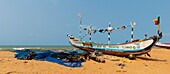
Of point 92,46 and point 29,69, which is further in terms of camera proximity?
point 92,46

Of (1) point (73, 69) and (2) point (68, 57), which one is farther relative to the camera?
(2) point (68, 57)

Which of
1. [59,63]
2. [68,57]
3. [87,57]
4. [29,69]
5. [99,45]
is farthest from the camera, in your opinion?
[99,45]

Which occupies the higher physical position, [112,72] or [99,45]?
[99,45]

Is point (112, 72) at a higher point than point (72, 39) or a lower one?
lower

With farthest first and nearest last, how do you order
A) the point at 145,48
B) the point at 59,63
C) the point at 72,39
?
the point at 72,39 → the point at 145,48 → the point at 59,63

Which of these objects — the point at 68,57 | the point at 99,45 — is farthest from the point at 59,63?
the point at 99,45

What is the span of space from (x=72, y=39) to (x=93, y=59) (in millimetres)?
20233

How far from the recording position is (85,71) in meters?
14.5

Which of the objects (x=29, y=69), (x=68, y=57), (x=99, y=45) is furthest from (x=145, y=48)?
(x=29, y=69)

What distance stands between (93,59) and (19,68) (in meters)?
7.62

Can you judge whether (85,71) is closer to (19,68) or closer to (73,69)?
(73,69)

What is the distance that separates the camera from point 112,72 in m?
15.1

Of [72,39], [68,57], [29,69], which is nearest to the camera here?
[29,69]

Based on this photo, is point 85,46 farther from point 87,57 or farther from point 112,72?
point 112,72
